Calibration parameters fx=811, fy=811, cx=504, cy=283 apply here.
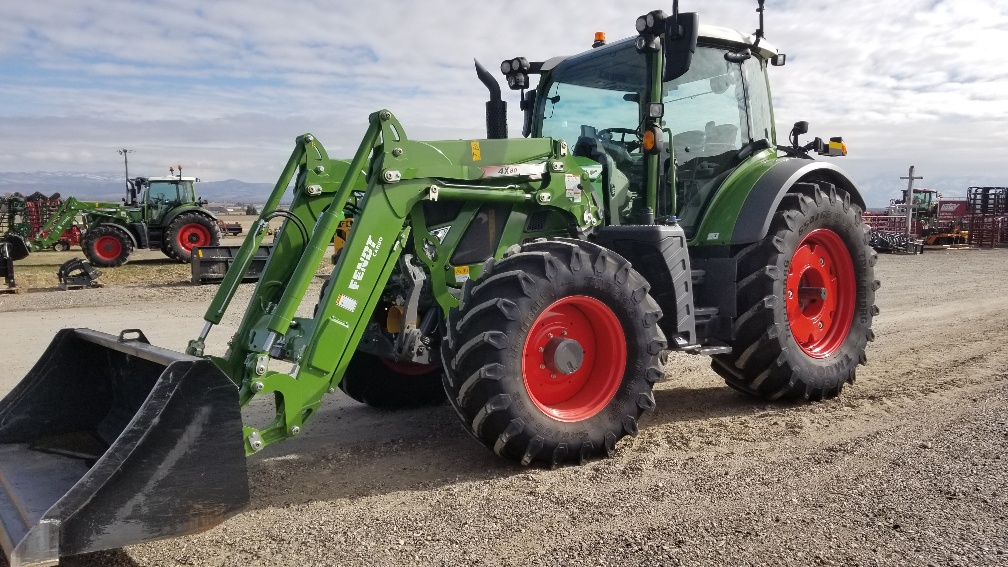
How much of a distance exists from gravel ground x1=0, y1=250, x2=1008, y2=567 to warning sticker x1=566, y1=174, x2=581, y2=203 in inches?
61.3

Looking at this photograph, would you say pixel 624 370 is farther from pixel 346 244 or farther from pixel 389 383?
pixel 389 383

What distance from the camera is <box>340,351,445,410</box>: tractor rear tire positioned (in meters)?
5.74

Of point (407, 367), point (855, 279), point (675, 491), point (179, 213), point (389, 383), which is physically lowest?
point (675, 491)

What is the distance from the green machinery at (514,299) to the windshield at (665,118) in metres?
0.02

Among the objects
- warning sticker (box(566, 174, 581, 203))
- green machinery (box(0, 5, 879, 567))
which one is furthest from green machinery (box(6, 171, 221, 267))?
warning sticker (box(566, 174, 581, 203))

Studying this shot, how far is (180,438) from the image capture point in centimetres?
327

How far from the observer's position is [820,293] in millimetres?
6051

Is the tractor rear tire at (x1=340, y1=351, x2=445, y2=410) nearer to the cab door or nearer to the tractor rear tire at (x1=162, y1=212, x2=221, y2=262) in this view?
the tractor rear tire at (x1=162, y1=212, x2=221, y2=262)

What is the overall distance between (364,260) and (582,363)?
4.57ft

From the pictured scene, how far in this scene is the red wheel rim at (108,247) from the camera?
20.2 meters

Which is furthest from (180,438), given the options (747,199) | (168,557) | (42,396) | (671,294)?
(747,199)

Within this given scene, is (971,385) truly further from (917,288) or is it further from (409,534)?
(917,288)

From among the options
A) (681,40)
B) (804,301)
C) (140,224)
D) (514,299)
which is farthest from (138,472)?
(140,224)

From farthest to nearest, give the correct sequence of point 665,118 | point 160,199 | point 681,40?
point 160,199
point 665,118
point 681,40
